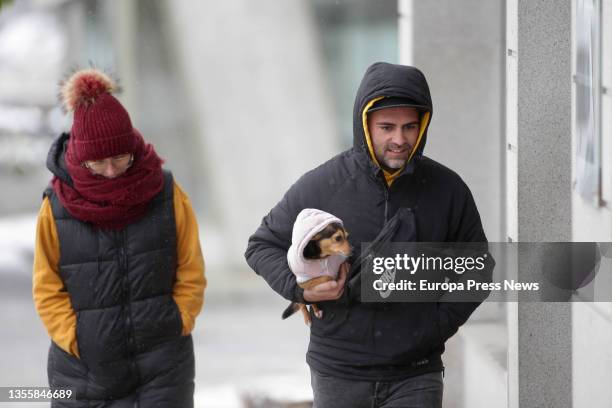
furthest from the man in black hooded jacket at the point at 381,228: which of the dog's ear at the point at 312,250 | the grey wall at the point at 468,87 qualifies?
the grey wall at the point at 468,87

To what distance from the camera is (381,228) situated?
14.1 ft

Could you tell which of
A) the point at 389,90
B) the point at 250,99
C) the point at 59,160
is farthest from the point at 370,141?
Result: the point at 250,99

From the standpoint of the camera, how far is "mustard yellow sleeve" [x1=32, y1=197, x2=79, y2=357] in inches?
190

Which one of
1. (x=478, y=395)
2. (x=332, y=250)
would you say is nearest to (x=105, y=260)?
(x=332, y=250)

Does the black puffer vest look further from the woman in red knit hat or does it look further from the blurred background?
the blurred background

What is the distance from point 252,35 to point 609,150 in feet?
29.1

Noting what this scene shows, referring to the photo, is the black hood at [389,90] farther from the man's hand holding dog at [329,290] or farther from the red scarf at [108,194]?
the red scarf at [108,194]

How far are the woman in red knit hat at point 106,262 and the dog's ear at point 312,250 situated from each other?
3.08ft

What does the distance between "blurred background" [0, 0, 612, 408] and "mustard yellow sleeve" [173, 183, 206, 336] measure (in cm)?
89

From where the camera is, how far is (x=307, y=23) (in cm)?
1330

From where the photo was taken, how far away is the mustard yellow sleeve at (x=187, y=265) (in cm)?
498

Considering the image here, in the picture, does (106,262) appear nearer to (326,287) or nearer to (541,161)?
(326,287)

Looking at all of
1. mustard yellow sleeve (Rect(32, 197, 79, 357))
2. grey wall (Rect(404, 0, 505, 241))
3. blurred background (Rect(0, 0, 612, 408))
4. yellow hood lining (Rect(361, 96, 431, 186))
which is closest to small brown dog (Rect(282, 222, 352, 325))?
yellow hood lining (Rect(361, 96, 431, 186))

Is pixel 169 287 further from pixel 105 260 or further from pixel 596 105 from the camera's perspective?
pixel 596 105
